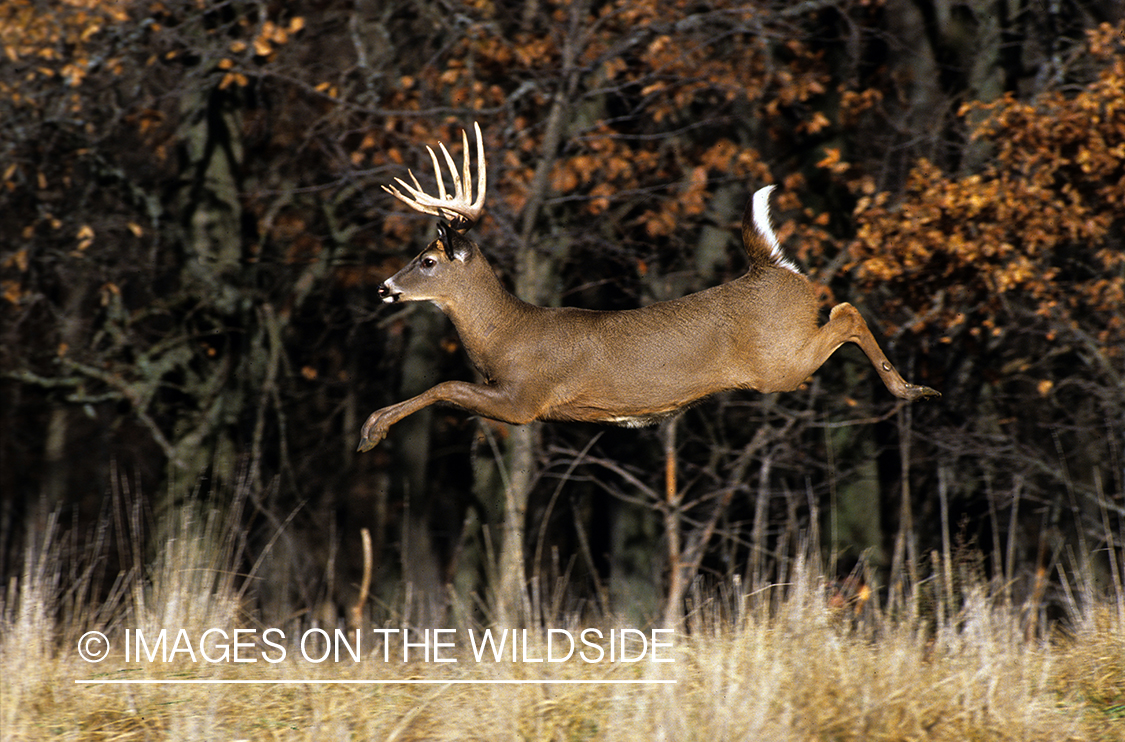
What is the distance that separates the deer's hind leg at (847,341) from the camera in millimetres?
4750

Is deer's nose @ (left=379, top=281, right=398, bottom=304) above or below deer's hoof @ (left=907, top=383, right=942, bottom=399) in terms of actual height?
above

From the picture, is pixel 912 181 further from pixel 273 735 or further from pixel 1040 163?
pixel 273 735

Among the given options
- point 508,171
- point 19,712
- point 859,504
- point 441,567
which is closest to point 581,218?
point 508,171

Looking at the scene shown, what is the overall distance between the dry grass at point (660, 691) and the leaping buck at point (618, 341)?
106 centimetres

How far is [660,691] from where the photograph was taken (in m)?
4.88

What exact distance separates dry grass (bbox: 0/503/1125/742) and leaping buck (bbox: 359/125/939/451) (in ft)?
3.46

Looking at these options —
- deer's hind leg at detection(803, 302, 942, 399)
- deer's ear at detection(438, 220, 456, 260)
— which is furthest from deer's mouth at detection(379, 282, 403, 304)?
deer's hind leg at detection(803, 302, 942, 399)

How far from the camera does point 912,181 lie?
9969 mm

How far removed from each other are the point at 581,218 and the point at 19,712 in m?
7.55

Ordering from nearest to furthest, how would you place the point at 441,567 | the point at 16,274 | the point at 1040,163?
the point at 1040,163 → the point at 16,274 → the point at 441,567

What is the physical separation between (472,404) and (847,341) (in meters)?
1.47

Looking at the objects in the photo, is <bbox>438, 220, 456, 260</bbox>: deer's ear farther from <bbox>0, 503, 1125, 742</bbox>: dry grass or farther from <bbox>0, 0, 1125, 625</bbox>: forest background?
<bbox>0, 0, 1125, 625</bbox>: forest background

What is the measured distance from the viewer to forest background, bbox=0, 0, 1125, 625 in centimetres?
984

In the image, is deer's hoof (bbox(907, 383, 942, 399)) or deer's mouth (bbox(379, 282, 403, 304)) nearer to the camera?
deer's hoof (bbox(907, 383, 942, 399))
